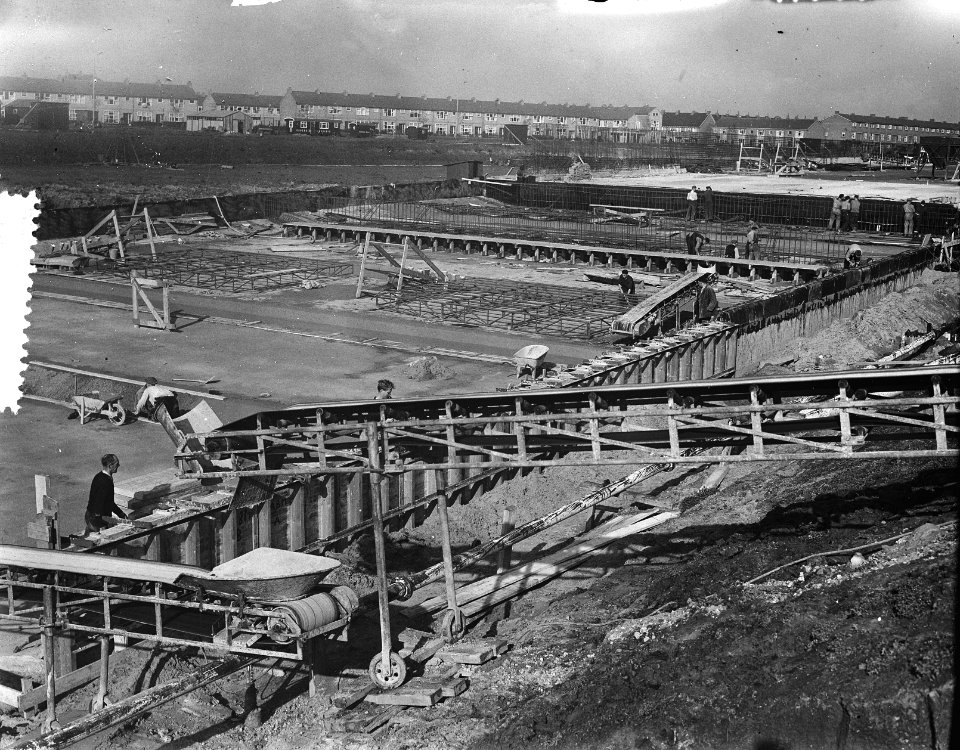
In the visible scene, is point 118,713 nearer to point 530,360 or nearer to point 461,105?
point 530,360

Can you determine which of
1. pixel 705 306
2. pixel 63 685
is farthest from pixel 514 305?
pixel 63 685

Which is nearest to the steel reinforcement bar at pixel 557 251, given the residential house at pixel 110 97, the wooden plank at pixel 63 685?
the wooden plank at pixel 63 685

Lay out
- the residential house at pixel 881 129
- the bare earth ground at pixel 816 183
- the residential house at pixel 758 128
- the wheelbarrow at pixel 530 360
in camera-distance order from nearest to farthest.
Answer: the wheelbarrow at pixel 530 360 → the bare earth ground at pixel 816 183 → the residential house at pixel 881 129 → the residential house at pixel 758 128

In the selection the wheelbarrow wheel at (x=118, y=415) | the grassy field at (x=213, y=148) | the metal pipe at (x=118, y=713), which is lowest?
the metal pipe at (x=118, y=713)

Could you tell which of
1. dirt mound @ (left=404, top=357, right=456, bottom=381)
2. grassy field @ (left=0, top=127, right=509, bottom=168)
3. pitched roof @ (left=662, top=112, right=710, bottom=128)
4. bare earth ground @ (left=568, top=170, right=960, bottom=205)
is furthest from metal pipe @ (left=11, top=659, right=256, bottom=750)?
pitched roof @ (left=662, top=112, right=710, bottom=128)

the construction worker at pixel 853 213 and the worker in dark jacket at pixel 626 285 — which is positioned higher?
the construction worker at pixel 853 213

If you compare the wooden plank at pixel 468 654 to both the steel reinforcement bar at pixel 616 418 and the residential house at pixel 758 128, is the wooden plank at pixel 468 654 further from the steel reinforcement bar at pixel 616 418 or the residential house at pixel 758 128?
the residential house at pixel 758 128

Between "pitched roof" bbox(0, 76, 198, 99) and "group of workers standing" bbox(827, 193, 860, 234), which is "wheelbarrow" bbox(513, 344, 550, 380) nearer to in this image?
"group of workers standing" bbox(827, 193, 860, 234)
